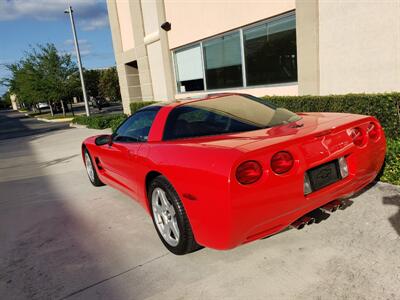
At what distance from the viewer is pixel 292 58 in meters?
7.71

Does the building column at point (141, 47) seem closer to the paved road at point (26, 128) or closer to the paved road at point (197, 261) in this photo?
the paved road at point (26, 128)

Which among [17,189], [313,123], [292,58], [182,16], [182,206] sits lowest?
[17,189]

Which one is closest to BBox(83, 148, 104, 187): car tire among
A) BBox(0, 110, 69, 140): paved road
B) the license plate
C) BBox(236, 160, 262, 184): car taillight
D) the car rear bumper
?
the car rear bumper

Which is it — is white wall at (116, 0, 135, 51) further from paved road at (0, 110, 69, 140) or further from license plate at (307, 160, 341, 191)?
license plate at (307, 160, 341, 191)

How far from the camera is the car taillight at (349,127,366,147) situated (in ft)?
9.34

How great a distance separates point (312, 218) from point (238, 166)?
87cm

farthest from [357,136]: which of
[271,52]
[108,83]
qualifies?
[108,83]

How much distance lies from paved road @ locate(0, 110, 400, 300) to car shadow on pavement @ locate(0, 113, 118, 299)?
1 centimetres

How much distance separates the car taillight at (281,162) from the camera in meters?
2.37

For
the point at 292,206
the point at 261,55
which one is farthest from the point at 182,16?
the point at 292,206

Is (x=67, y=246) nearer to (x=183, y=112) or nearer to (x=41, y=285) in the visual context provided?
(x=41, y=285)

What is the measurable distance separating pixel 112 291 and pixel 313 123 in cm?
222

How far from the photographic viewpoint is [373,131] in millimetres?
3057

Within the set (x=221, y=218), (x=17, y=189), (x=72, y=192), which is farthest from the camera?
(x=17, y=189)
